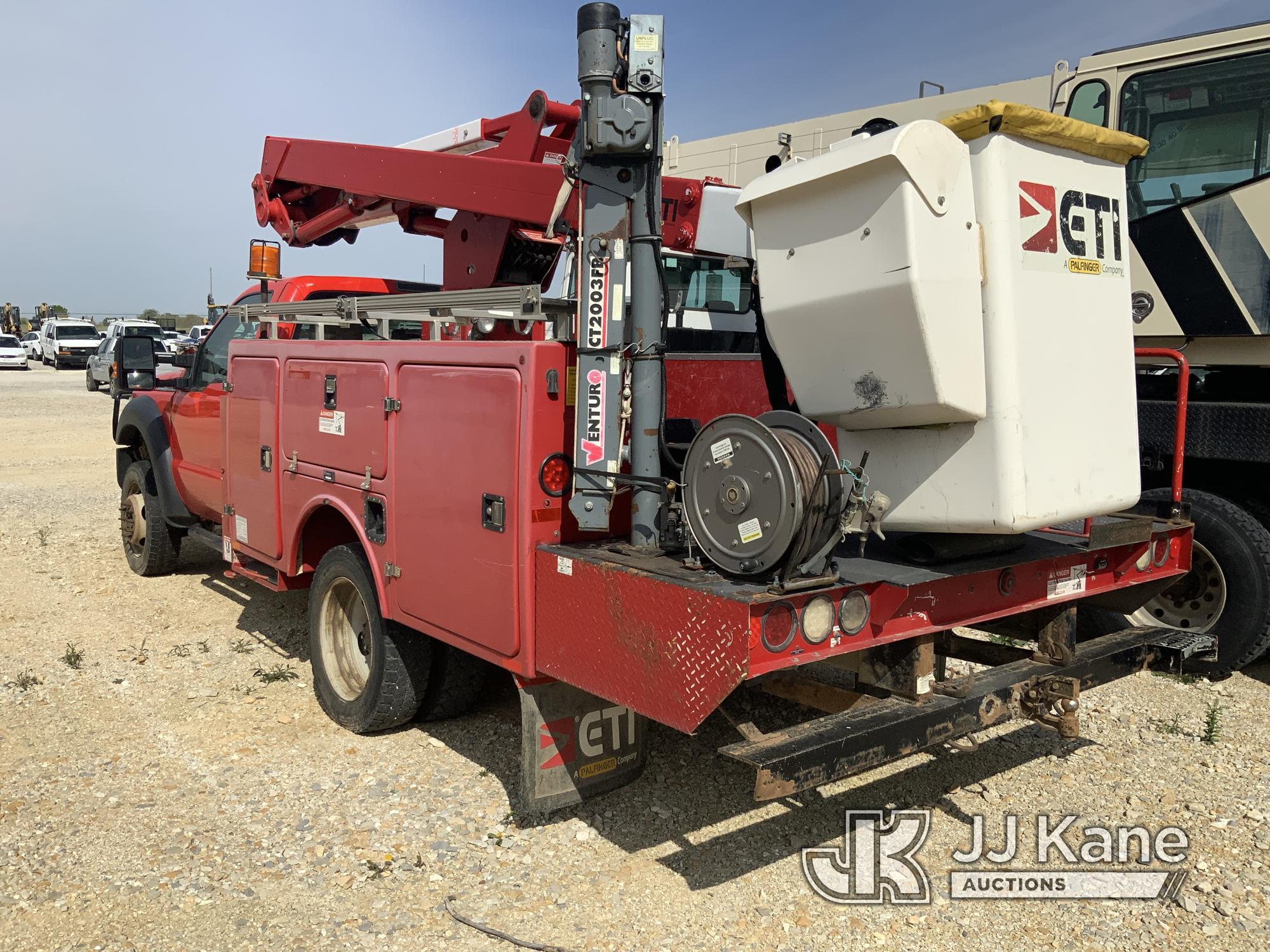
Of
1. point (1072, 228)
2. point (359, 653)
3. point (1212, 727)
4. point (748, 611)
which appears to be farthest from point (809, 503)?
point (1212, 727)

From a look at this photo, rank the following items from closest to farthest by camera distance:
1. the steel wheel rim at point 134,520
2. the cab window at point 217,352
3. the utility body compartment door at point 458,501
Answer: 1. the utility body compartment door at point 458,501
2. the cab window at point 217,352
3. the steel wheel rim at point 134,520

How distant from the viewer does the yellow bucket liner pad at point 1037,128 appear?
2.97 metres

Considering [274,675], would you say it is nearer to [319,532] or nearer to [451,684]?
[319,532]

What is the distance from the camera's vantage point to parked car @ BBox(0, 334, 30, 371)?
1409 inches

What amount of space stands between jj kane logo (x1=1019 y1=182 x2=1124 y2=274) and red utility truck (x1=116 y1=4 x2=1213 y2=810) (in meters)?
0.42

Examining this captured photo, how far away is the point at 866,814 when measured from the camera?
401cm

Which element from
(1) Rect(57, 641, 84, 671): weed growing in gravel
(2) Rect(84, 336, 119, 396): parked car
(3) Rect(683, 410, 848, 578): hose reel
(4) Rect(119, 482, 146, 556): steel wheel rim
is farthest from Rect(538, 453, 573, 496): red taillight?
(2) Rect(84, 336, 119, 396): parked car

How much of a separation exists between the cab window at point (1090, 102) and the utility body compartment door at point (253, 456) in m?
4.74

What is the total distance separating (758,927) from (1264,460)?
365 cm

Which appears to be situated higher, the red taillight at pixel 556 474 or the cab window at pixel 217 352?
the cab window at pixel 217 352

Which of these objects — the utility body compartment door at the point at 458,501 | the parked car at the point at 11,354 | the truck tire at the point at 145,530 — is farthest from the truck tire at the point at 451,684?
the parked car at the point at 11,354

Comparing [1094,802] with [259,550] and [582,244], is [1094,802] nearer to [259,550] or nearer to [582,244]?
[582,244]

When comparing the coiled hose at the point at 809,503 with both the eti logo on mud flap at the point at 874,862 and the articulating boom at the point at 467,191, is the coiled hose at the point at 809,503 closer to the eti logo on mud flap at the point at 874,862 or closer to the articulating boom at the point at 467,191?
the eti logo on mud flap at the point at 874,862

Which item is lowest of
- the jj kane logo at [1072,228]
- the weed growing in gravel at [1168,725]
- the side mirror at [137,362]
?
the weed growing in gravel at [1168,725]
